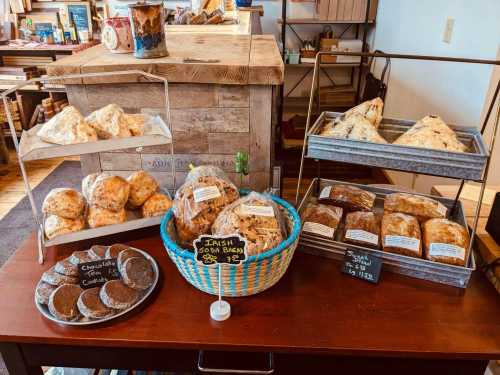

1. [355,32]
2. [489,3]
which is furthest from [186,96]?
[355,32]

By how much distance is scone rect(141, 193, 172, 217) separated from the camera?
1.23 meters

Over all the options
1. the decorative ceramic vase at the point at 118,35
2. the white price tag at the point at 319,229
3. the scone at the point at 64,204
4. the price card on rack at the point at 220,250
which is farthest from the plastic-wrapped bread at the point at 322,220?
the decorative ceramic vase at the point at 118,35

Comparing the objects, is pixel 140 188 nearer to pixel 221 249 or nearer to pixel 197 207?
pixel 197 207

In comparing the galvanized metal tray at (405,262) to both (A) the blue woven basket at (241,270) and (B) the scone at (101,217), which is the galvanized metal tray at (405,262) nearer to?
(A) the blue woven basket at (241,270)

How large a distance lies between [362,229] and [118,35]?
1063 millimetres

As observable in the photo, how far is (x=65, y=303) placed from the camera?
95 centimetres

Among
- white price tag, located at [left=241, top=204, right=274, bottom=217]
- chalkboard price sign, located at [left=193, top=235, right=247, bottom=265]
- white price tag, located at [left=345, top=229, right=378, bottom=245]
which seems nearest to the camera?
chalkboard price sign, located at [left=193, top=235, right=247, bottom=265]

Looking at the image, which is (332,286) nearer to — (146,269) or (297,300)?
(297,300)

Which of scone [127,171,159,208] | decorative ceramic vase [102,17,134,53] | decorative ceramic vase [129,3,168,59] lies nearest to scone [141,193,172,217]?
scone [127,171,159,208]

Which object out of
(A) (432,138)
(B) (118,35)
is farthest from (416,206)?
(B) (118,35)

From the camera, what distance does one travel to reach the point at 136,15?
4.08 feet

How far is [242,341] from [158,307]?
9.2 inches

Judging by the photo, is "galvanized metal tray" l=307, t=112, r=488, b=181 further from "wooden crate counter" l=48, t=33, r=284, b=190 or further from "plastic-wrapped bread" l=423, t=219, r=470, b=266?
"wooden crate counter" l=48, t=33, r=284, b=190

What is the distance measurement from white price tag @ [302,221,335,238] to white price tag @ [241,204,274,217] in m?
0.20
